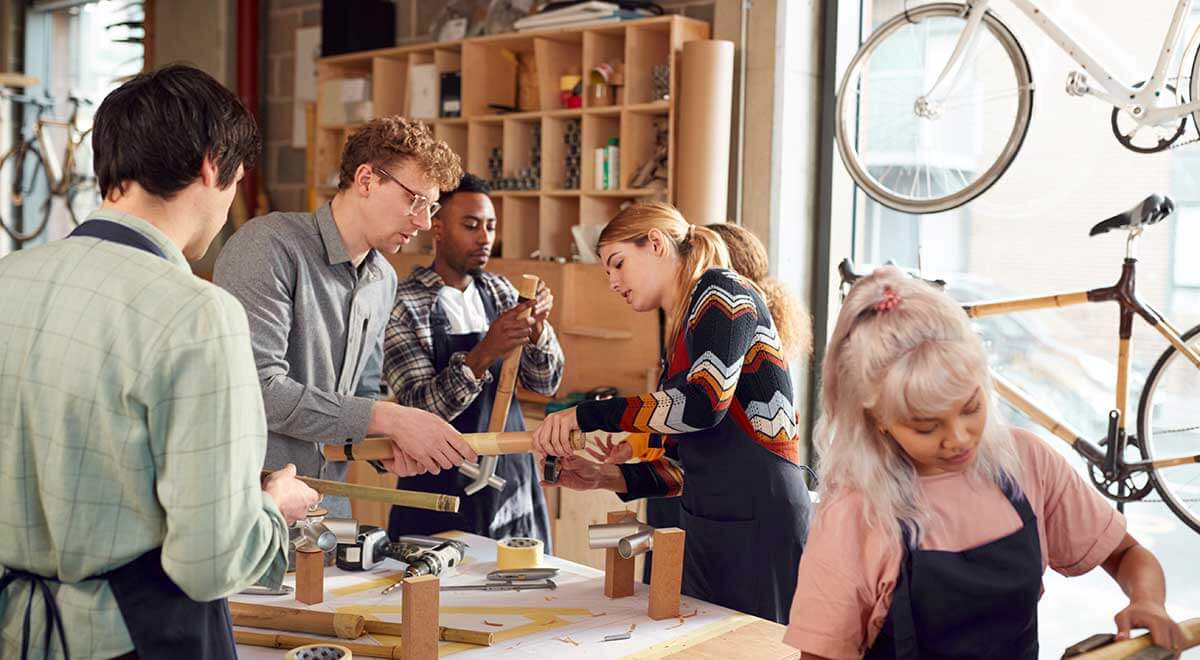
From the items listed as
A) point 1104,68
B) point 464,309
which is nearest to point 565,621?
point 464,309

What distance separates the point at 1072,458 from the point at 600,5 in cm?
238

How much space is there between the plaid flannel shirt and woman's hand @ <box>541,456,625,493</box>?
2.34 feet

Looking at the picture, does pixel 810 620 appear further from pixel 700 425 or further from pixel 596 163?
pixel 596 163

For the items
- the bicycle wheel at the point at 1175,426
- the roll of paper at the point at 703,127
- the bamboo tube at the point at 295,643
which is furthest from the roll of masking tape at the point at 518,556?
the bicycle wheel at the point at 1175,426

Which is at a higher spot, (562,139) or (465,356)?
(562,139)

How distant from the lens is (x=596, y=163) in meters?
4.59

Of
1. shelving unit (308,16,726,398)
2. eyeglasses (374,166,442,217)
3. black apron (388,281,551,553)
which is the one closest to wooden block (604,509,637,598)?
eyeglasses (374,166,442,217)

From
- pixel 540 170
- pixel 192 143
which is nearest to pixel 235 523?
pixel 192 143

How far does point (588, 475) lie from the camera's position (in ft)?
8.93

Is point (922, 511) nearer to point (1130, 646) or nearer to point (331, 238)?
point (1130, 646)

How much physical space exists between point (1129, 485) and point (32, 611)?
3085mm

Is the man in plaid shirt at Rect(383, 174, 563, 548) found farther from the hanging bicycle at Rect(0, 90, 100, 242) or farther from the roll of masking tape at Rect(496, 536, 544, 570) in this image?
the hanging bicycle at Rect(0, 90, 100, 242)

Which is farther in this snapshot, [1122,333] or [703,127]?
[703,127]

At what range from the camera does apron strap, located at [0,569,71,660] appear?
4.83ft
